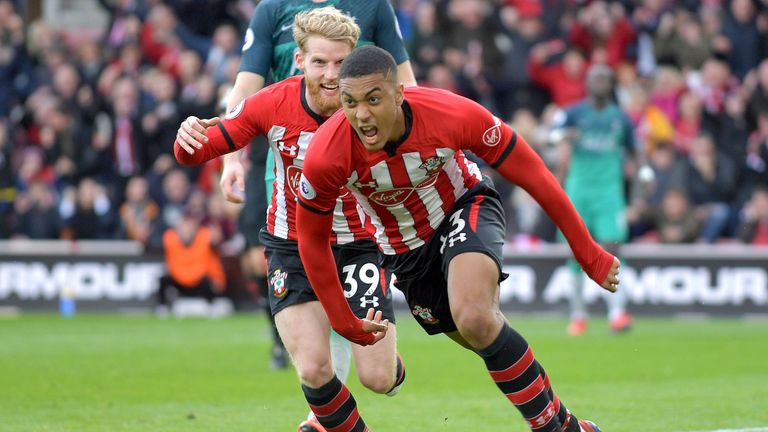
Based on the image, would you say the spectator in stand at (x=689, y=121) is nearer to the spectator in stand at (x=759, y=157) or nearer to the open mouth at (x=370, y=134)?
the spectator in stand at (x=759, y=157)

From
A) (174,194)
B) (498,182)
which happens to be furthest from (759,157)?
(174,194)

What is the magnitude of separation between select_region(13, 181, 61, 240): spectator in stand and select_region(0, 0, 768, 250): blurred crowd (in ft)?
0.07

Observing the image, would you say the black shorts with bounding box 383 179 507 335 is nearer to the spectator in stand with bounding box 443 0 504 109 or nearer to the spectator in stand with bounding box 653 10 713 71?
the spectator in stand with bounding box 443 0 504 109

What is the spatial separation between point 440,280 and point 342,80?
123 cm

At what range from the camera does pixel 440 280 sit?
20.1 feet

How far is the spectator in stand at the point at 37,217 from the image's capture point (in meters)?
17.7

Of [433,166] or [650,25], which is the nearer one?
[433,166]

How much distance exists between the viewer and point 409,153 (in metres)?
5.68

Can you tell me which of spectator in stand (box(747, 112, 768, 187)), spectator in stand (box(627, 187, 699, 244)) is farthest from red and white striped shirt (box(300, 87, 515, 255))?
spectator in stand (box(747, 112, 768, 187))

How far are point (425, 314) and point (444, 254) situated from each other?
1.32 ft

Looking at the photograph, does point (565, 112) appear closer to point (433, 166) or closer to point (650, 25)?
point (650, 25)

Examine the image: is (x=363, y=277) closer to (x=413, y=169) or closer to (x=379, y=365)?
(x=379, y=365)

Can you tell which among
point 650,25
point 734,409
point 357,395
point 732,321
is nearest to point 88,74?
point 650,25

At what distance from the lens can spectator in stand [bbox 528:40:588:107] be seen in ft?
59.1
